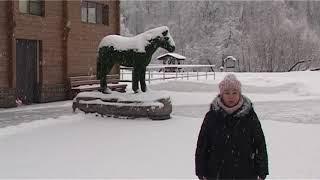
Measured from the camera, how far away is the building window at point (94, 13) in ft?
70.6

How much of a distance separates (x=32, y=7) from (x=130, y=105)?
738 cm

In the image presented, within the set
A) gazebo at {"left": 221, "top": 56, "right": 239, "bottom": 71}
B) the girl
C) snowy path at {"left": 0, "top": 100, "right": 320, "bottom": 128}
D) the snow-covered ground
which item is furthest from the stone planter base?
gazebo at {"left": 221, "top": 56, "right": 239, "bottom": 71}

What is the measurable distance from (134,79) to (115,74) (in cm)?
891

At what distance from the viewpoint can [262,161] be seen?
4.75 meters

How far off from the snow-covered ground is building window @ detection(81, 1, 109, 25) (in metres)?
5.86

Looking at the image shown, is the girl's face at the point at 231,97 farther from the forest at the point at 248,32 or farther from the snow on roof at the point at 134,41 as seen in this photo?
the forest at the point at 248,32

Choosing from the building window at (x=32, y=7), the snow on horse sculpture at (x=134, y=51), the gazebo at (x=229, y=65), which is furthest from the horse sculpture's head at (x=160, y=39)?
the gazebo at (x=229, y=65)

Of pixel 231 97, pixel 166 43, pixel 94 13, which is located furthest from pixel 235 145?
pixel 94 13

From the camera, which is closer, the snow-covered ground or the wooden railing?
the snow-covered ground

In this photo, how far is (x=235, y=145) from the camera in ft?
15.6

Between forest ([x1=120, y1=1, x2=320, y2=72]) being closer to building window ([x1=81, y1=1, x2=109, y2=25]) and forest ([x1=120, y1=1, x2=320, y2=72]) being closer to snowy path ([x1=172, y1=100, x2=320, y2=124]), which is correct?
building window ([x1=81, y1=1, x2=109, y2=25])

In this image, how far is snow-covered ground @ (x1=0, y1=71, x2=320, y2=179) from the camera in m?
7.85

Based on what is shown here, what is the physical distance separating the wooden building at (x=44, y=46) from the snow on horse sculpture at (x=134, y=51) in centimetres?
430

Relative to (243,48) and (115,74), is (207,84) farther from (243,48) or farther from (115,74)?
(243,48)
